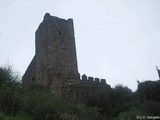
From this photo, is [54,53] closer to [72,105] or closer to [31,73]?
[31,73]

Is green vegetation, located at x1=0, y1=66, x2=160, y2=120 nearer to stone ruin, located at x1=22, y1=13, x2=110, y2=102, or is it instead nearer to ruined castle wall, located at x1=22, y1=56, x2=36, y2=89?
stone ruin, located at x1=22, y1=13, x2=110, y2=102

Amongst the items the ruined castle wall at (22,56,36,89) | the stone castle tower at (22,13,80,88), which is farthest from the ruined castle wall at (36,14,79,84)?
the ruined castle wall at (22,56,36,89)

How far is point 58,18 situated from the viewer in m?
20.2

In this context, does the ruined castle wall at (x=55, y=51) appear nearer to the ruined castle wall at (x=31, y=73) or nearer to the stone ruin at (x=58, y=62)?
the stone ruin at (x=58, y=62)

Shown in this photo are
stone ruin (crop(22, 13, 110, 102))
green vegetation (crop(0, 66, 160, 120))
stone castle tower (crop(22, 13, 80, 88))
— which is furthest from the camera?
stone castle tower (crop(22, 13, 80, 88))

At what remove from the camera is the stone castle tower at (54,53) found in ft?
59.2

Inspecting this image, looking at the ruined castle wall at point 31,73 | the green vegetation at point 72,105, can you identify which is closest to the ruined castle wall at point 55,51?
the ruined castle wall at point 31,73

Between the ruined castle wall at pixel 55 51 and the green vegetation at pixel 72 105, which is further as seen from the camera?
the ruined castle wall at pixel 55 51

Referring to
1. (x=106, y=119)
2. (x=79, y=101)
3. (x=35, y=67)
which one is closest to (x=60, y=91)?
(x=79, y=101)

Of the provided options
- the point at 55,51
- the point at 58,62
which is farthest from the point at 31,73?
the point at 58,62

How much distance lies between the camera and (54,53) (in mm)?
18562

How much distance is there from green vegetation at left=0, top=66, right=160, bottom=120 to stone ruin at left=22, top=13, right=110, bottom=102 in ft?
6.51

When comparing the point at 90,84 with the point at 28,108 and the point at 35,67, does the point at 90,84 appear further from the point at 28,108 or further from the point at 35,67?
the point at 28,108

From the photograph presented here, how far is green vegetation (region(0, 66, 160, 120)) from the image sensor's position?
10.1m
